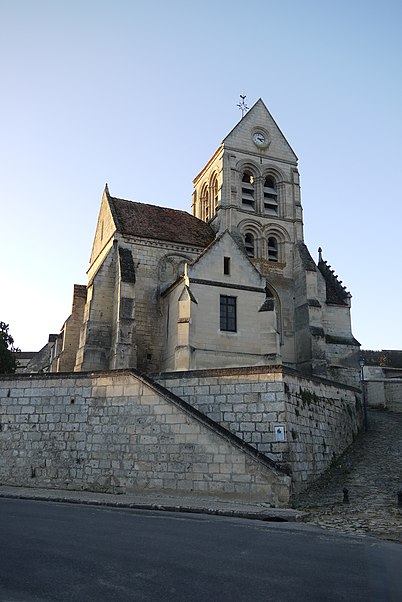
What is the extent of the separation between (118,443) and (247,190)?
23.9 metres

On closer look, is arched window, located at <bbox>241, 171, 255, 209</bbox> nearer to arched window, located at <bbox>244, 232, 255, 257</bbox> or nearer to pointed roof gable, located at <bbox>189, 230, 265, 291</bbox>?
arched window, located at <bbox>244, 232, 255, 257</bbox>

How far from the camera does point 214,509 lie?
11547 mm

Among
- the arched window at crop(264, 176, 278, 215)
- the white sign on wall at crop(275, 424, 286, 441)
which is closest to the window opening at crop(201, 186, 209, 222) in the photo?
the arched window at crop(264, 176, 278, 215)

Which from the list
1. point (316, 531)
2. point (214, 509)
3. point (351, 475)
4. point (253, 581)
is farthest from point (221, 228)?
point (253, 581)

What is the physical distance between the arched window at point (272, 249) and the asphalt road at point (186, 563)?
81.3 feet

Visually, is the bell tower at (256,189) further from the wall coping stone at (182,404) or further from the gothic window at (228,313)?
the wall coping stone at (182,404)

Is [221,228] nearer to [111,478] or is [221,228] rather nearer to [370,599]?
[111,478]

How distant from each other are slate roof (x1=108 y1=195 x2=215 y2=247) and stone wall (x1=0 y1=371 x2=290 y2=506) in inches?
518

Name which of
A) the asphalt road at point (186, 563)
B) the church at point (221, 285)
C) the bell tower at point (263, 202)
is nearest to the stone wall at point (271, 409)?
the church at point (221, 285)

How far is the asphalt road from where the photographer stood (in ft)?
16.4

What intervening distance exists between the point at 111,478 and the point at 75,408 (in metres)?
2.59

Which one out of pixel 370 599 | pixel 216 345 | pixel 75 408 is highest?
pixel 216 345

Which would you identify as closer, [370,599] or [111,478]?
[370,599]

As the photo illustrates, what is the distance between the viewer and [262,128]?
36938 mm
